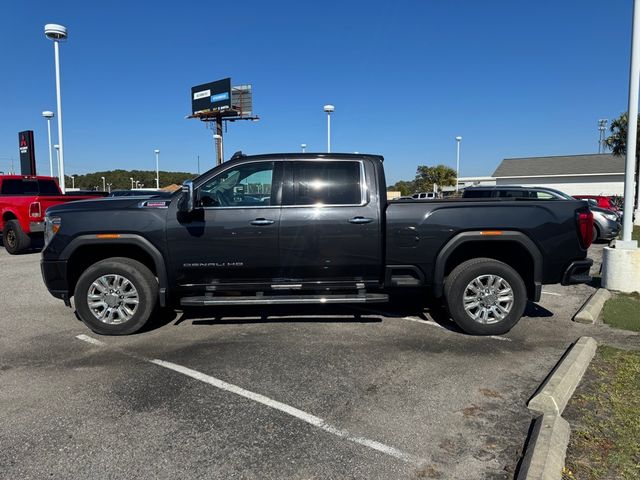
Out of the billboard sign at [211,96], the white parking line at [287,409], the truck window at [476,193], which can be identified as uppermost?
the billboard sign at [211,96]

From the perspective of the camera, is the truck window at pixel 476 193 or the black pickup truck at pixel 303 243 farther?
the truck window at pixel 476 193

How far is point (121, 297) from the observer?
5.48m

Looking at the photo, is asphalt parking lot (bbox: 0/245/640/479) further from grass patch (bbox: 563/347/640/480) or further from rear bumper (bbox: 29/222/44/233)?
rear bumper (bbox: 29/222/44/233)

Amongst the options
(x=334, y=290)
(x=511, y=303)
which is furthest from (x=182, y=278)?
(x=511, y=303)

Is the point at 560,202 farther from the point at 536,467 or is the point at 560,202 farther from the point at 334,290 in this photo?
the point at 536,467

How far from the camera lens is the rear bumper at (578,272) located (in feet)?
17.8

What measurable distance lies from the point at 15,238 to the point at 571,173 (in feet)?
168

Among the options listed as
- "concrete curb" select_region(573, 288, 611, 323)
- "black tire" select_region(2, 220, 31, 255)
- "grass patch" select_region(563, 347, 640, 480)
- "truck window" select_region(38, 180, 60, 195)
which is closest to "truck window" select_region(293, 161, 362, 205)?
"grass patch" select_region(563, 347, 640, 480)

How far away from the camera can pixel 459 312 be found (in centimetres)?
545

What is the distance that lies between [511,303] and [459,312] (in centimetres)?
59

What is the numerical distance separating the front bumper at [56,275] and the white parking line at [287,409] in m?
1.12

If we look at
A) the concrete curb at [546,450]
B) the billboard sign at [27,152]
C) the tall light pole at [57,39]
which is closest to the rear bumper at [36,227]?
the tall light pole at [57,39]

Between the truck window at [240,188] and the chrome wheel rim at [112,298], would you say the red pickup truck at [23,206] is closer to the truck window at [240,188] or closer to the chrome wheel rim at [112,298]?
the chrome wheel rim at [112,298]

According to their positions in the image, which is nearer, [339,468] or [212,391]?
[339,468]
